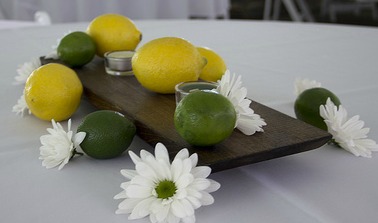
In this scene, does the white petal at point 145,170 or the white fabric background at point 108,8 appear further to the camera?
the white fabric background at point 108,8

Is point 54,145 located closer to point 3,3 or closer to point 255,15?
Result: point 3,3

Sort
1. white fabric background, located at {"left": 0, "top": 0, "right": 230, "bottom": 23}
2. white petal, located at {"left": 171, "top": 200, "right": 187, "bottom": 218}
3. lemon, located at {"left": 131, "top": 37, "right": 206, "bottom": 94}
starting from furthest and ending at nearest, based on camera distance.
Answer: white fabric background, located at {"left": 0, "top": 0, "right": 230, "bottom": 23}, lemon, located at {"left": 131, "top": 37, "right": 206, "bottom": 94}, white petal, located at {"left": 171, "top": 200, "right": 187, "bottom": 218}

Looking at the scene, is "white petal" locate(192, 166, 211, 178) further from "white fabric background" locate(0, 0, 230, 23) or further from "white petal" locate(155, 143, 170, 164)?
"white fabric background" locate(0, 0, 230, 23)

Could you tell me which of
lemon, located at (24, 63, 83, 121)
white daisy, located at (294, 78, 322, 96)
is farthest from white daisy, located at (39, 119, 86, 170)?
white daisy, located at (294, 78, 322, 96)

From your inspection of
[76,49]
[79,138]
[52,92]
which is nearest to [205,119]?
[79,138]

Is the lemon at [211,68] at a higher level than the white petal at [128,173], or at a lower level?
lower

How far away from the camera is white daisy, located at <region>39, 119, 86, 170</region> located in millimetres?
539

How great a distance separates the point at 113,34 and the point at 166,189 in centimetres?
44

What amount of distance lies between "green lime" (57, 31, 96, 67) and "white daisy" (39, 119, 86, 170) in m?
0.28

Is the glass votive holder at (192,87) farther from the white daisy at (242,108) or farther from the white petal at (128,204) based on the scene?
the white petal at (128,204)

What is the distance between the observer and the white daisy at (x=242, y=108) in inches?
20.7

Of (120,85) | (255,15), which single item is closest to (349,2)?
(255,15)

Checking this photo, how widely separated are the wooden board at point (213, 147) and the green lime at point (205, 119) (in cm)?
1

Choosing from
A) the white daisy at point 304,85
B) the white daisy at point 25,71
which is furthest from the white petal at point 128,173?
the white daisy at point 25,71
